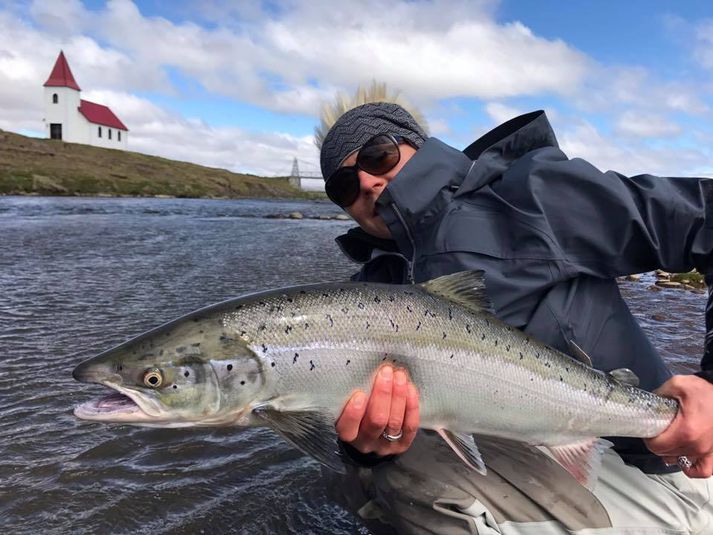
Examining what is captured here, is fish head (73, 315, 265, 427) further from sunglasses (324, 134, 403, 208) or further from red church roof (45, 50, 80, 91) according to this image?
red church roof (45, 50, 80, 91)

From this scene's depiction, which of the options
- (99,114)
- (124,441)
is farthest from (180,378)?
(99,114)

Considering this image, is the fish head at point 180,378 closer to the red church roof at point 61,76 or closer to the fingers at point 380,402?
the fingers at point 380,402

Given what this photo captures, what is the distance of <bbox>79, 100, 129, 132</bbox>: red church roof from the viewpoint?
112250mm

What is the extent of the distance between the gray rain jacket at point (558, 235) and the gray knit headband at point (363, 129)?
674 mm

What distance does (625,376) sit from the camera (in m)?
3.16

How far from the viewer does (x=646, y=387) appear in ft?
11.3

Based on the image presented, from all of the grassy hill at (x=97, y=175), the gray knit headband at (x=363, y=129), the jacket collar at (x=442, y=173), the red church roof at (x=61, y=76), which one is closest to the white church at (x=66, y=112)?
the red church roof at (x=61, y=76)

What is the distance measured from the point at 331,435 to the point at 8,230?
24.4m

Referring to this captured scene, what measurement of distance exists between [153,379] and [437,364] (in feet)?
4.67

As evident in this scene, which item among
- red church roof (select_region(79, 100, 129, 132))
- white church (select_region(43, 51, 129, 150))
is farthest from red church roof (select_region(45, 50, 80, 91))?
red church roof (select_region(79, 100, 129, 132))

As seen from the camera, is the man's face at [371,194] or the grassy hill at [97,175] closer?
the man's face at [371,194]

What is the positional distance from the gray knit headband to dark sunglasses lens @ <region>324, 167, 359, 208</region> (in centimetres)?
14

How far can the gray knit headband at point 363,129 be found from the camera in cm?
411

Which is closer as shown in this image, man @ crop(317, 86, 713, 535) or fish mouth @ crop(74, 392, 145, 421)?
fish mouth @ crop(74, 392, 145, 421)
